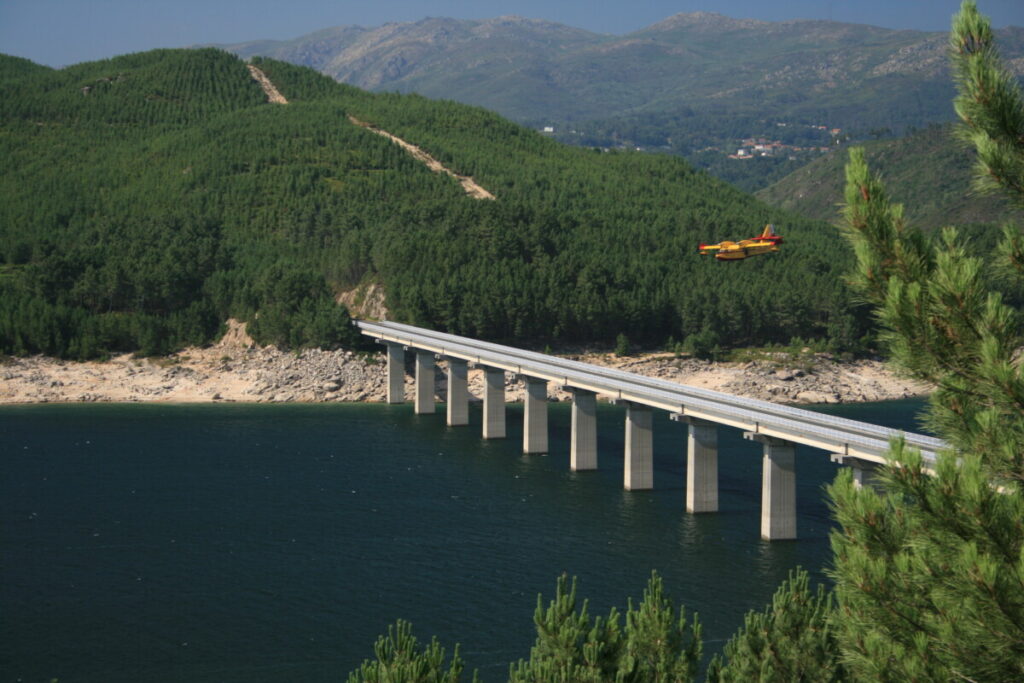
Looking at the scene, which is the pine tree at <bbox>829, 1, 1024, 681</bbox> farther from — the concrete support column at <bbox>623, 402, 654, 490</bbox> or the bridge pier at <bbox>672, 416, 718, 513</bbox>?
the concrete support column at <bbox>623, 402, 654, 490</bbox>

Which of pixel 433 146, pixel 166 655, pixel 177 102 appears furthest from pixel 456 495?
pixel 177 102

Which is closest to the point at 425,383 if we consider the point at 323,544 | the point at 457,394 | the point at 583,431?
the point at 457,394

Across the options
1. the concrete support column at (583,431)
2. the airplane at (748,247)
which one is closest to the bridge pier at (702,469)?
the concrete support column at (583,431)

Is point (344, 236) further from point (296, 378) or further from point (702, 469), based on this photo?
point (702, 469)

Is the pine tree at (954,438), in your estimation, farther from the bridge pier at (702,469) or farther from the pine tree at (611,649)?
the bridge pier at (702,469)

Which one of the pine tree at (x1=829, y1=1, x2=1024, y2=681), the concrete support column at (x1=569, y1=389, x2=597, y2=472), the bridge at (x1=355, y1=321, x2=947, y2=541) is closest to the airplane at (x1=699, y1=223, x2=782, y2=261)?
the bridge at (x1=355, y1=321, x2=947, y2=541)
